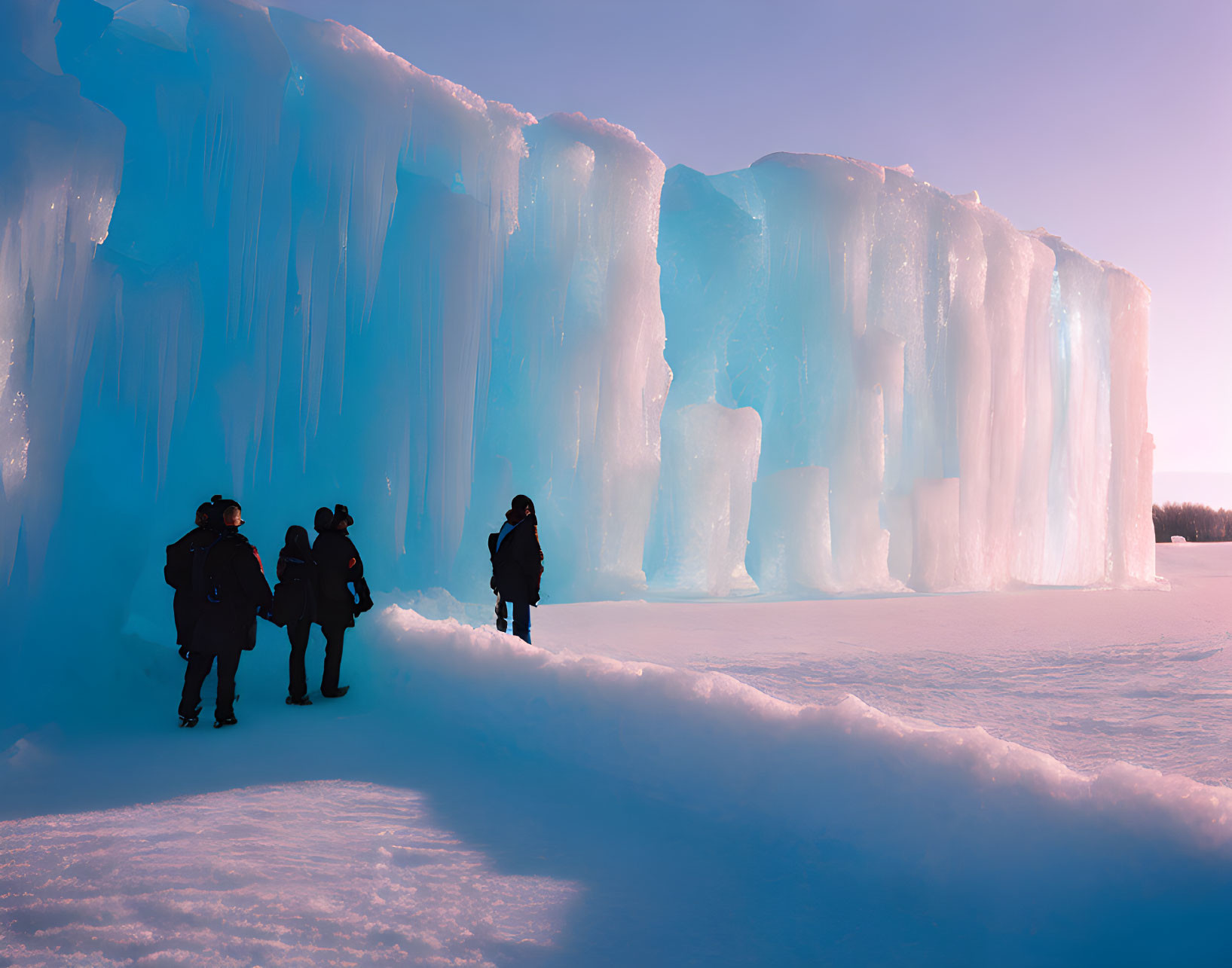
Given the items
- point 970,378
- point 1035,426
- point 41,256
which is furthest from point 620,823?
point 1035,426

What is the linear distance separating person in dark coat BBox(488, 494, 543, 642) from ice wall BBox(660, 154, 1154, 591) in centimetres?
624

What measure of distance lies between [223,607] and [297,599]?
0.56 metres

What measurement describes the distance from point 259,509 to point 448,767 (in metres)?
3.96

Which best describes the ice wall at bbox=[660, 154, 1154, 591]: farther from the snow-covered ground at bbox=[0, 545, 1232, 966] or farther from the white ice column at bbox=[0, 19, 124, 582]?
the white ice column at bbox=[0, 19, 124, 582]

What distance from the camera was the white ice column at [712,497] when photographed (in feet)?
36.8

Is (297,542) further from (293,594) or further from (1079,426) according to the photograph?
(1079,426)

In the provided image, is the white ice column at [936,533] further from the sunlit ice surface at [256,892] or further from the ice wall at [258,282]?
the sunlit ice surface at [256,892]

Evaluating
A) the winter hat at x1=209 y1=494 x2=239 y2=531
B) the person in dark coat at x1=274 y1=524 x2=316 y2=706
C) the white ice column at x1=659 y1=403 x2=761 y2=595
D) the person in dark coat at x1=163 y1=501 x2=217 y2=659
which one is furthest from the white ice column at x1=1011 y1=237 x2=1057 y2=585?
the person in dark coat at x1=163 y1=501 x2=217 y2=659

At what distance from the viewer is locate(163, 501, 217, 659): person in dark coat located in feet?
14.6

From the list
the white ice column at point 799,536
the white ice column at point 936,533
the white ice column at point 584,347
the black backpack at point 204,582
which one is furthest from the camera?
the white ice column at point 936,533

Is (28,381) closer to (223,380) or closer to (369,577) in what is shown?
(223,380)

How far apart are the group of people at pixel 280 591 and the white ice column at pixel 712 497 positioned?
17.8 feet

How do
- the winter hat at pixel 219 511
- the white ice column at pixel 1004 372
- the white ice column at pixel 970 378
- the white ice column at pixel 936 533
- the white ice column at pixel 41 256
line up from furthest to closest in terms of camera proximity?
1. the white ice column at pixel 1004 372
2. the white ice column at pixel 970 378
3. the white ice column at pixel 936 533
4. the white ice column at pixel 41 256
5. the winter hat at pixel 219 511

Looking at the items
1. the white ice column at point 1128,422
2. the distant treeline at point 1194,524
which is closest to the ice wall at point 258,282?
the white ice column at point 1128,422
